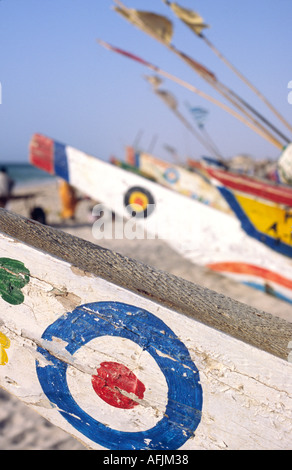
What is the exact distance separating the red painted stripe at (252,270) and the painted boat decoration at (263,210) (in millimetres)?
301

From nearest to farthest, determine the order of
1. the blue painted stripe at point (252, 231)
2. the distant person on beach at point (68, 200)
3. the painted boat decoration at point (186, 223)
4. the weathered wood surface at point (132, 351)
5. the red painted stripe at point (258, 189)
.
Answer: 1. the weathered wood surface at point (132, 351)
2. the red painted stripe at point (258, 189)
3. the blue painted stripe at point (252, 231)
4. the painted boat decoration at point (186, 223)
5. the distant person on beach at point (68, 200)

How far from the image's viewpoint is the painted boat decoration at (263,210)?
10.5 feet

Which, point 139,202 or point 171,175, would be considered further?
point 171,175

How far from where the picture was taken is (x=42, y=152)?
405 cm

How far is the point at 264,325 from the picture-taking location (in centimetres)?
77

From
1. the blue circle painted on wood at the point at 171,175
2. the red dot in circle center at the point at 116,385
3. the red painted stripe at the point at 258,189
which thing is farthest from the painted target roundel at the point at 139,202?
the blue circle painted on wood at the point at 171,175

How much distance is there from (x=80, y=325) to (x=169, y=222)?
9.00ft

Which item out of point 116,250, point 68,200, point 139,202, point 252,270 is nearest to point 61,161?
point 139,202

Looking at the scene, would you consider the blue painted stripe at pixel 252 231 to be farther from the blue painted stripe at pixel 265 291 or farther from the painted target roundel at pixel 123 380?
the painted target roundel at pixel 123 380

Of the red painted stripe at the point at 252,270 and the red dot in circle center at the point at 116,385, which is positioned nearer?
the red dot in circle center at the point at 116,385

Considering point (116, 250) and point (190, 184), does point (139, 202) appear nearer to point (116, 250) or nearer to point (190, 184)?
point (116, 250)

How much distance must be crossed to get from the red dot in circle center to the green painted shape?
0.29 metres

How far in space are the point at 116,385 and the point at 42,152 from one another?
3684 millimetres

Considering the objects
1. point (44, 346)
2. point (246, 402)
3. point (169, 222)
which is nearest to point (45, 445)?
point (44, 346)
